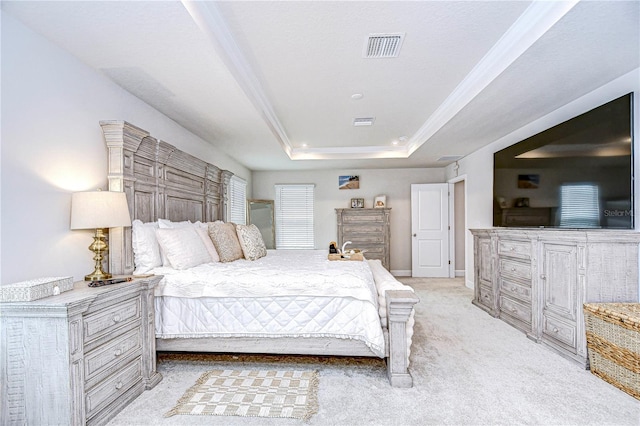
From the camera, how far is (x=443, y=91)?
10.5ft

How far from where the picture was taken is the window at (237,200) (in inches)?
213

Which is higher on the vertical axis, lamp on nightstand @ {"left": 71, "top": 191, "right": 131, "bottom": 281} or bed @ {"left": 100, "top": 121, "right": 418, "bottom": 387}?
lamp on nightstand @ {"left": 71, "top": 191, "right": 131, "bottom": 281}

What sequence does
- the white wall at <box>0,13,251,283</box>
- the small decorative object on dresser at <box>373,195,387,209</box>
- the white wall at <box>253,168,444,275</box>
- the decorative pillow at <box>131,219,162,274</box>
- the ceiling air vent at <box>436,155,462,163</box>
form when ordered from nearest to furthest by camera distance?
1. the white wall at <box>0,13,251,283</box>
2. the decorative pillow at <box>131,219,162,274</box>
3. the ceiling air vent at <box>436,155,462,163</box>
4. the small decorative object on dresser at <box>373,195,387,209</box>
5. the white wall at <box>253,168,444,275</box>

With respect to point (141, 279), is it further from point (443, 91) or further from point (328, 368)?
point (443, 91)

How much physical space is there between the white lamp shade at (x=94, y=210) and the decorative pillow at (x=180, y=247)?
0.61m

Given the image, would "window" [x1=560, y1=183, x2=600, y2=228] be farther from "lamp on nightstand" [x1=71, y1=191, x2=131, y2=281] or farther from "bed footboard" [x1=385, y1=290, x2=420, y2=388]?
"lamp on nightstand" [x1=71, y1=191, x2=131, y2=281]

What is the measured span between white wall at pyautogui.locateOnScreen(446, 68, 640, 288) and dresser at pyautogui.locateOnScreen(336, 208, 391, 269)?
162 cm

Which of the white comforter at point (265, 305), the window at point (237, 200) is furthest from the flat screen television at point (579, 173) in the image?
the window at point (237, 200)

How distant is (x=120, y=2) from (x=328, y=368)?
9.10 ft

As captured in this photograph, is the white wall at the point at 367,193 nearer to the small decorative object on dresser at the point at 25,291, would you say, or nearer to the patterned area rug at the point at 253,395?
the patterned area rug at the point at 253,395

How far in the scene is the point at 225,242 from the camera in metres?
3.35

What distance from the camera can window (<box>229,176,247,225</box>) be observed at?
17.7ft

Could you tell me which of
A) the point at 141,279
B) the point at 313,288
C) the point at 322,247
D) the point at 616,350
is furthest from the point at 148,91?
the point at 322,247

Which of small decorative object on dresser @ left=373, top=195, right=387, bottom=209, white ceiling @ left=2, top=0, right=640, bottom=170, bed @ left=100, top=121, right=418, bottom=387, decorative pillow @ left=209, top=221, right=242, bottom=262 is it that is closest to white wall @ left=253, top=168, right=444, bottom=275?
small decorative object on dresser @ left=373, top=195, right=387, bottom=209
